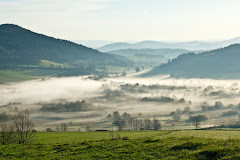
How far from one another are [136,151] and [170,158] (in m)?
5.37

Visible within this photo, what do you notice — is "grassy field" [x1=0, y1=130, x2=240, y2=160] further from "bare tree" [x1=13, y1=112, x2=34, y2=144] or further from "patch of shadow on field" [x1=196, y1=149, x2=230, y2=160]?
"bare tree" [x1=13, y1=112, x2=34, y2=144]

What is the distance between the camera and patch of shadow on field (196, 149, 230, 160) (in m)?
24.8

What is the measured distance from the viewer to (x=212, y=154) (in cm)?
2542

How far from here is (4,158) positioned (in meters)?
33.0

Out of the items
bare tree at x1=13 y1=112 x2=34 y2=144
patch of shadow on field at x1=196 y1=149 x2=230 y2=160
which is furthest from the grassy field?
bare tree at x1=13 y1=112 x2=34 y2=144

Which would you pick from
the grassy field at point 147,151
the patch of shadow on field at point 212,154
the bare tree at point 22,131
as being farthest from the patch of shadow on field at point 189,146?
the bare tree at point 22,131

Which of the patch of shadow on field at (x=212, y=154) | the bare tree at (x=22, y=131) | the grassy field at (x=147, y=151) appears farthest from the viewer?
the bare tree at (x=22, y=131)

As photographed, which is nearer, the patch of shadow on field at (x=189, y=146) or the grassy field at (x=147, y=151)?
the grassy field at (x=147, y=151)

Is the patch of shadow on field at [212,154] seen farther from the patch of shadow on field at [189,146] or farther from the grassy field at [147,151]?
the patch of shadow on field at [189,146]

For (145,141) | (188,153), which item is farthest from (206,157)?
(145,141)

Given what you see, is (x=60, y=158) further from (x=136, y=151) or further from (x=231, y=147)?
(x=231, y=147)

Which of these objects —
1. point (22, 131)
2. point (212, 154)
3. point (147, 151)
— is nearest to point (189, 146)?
point (212, 154)

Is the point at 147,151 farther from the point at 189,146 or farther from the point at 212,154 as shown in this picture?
the point at 212,154

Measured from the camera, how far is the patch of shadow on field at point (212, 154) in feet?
81.5
